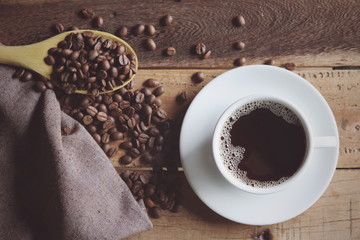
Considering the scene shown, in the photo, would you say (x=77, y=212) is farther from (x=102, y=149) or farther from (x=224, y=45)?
(x=224, y=45)

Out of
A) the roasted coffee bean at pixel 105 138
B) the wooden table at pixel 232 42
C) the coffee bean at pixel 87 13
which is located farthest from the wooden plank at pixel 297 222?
the coffee bean at pixel 87 13

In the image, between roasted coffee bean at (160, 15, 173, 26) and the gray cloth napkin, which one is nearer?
the gray cloth napkin

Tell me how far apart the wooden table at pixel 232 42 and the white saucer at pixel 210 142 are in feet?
0.53

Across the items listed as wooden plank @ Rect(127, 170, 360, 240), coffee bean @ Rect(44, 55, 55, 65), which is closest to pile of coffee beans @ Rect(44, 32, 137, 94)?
coffee bean @ Rect(44, 55, 55, 65)

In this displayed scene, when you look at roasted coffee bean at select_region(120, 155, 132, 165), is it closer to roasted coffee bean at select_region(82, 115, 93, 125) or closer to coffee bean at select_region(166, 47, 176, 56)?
roasted coffee bean at select_region(82, 115, 93, 125)

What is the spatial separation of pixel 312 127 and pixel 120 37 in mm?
731

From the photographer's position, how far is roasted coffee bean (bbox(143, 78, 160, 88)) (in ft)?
5.63

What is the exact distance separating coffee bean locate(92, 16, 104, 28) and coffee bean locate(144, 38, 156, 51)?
17cm

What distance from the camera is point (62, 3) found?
1759mm

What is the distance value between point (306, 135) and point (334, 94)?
1.15 ft

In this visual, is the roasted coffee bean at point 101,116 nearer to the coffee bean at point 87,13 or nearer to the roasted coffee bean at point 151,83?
the roasted coffee bean at point 151,83

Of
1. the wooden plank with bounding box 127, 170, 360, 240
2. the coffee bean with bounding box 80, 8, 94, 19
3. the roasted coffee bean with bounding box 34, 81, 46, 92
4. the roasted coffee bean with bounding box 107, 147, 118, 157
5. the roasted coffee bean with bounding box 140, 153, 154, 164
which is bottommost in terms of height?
the wooden plank with bounding box 127, 170, 360, 240

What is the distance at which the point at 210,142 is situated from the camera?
5.15 ft

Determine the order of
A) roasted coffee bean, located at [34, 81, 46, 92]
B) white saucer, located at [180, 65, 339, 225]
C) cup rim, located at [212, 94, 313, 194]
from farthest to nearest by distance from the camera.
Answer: roasted coffee bean, located at [34, 81, 46, 92] < white saucer, located at [180, 65, 339, 225] < cup rim, located at [212, 94, 313, 194]
